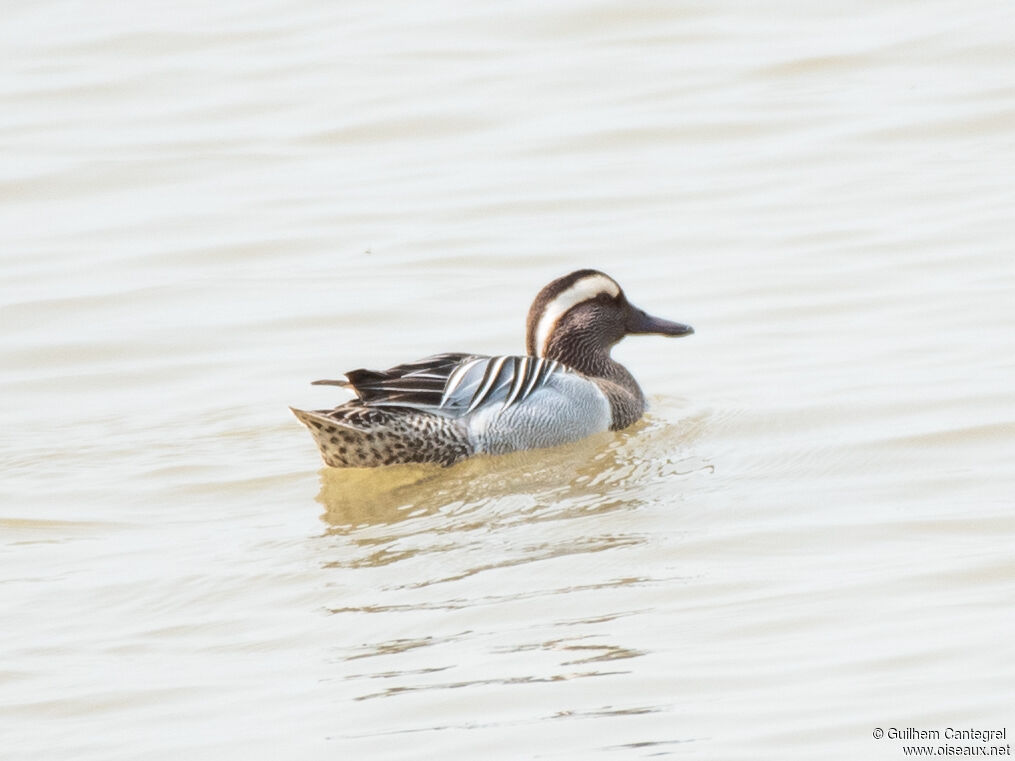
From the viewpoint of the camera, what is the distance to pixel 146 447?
8773 mm

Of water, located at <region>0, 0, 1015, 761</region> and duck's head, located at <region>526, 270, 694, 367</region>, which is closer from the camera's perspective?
water, located at <region>0, 0, 1015, 761</region>

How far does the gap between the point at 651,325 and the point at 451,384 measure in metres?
1.62

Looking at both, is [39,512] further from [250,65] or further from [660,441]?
[250,65]

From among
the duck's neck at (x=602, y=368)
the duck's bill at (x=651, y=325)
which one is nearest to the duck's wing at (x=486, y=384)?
the duck's neck at (x=602, y=368)

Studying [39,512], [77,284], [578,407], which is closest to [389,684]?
[39,512]

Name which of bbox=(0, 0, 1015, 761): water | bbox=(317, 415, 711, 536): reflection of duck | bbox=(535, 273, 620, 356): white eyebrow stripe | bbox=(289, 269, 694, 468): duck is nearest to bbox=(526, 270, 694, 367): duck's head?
bbox=(535, 273, 620, 356): white eyebrow stripe

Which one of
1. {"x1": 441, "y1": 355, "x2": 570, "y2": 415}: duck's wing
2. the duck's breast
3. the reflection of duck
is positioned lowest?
the reflection of duck

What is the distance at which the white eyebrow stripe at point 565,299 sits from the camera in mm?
9492

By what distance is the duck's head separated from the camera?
9516 mm

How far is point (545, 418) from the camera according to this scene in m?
8.70

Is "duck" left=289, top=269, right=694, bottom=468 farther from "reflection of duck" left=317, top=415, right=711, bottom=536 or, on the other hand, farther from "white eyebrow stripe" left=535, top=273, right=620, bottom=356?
"white eyebrow stripe" left=535, top=273, right=620, bottom=356

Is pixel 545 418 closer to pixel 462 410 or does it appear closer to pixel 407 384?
pixel 462 410

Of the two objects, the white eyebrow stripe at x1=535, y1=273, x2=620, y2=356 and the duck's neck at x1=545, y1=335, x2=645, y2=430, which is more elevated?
the white eyebrow stripe at x1=535, y1=273, x2=620, y2=356

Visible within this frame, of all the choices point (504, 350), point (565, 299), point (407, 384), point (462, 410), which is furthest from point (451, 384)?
point (504, 350)
